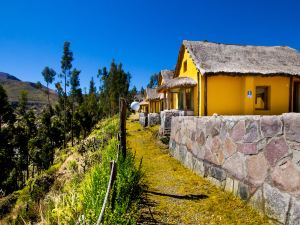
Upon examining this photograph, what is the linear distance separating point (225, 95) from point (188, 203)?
1088 centimetres

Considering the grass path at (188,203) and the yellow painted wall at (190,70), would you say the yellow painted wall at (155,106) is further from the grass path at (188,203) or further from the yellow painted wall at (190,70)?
the grass path at (188,203)

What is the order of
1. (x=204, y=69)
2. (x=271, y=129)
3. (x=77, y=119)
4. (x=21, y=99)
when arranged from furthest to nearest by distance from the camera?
(x=21, y=99) → (x=77, y=119) → (x=204, y=69) → (x=271, y=129)

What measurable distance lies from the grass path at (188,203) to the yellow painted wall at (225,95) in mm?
7945

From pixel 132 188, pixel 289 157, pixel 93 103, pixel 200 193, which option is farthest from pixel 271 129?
pixel 93 103

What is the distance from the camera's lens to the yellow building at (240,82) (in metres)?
14.3

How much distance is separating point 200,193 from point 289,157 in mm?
2418

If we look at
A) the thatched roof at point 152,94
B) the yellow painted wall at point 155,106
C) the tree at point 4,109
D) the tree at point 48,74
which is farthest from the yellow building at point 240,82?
the tree at point 48,74

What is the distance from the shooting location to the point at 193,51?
15773 millimetres

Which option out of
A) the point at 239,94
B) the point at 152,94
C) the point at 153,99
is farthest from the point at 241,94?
the point at 152,94

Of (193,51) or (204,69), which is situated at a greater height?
(193,51)

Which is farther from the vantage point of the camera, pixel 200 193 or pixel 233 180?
pixel 200 193

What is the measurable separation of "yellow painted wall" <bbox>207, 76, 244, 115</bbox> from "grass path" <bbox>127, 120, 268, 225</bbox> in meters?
7.95

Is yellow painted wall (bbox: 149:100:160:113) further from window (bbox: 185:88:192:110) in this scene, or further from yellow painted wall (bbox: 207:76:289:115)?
yellow painted wall (bbox: 207:76:289:115)

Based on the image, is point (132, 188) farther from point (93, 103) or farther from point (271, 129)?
point (93, 103)
